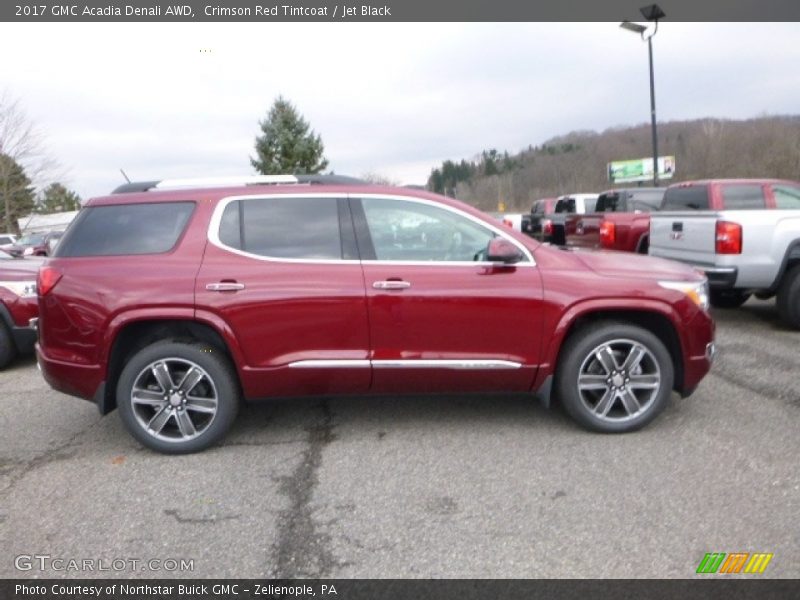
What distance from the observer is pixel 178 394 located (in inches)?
170

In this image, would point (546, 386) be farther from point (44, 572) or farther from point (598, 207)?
point (598, 207)

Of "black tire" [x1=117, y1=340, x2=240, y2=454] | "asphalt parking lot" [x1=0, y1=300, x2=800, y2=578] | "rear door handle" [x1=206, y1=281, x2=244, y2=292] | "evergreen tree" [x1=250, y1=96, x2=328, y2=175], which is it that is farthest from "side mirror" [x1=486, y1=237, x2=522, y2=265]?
"evergreen tree" [x1=250, y1=96, x2=328, y2=175]

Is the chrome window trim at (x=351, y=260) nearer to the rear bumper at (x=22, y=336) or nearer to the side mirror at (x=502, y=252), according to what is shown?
the side mirror at (x=502, y=252)

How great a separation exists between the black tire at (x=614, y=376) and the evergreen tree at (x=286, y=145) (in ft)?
88.8

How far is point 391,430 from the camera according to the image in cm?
467

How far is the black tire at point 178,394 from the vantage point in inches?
167

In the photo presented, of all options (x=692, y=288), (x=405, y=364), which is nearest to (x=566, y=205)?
(x=692, y=288)

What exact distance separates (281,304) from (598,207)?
39.4ft

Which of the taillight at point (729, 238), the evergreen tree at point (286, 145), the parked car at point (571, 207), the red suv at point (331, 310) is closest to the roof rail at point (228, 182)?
the red suv at point (331, 310)

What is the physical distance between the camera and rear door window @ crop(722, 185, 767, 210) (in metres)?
7.87

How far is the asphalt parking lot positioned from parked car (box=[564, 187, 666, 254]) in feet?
18.6

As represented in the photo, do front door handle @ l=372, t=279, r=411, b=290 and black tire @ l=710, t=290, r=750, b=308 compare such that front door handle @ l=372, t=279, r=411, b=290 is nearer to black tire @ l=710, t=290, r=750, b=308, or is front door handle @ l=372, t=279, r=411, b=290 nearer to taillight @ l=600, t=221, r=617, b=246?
black tire @ l=710, t=290, r=750, b=308

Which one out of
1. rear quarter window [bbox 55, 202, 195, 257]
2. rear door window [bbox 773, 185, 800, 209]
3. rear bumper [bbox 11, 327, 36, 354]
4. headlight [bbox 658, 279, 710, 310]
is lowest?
rear bumper [bbox 11, 327, 36, 354]

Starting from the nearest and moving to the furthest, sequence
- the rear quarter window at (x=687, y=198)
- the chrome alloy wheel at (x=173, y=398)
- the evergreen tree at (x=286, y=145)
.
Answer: the chrome alloy wheel at (x=173, y=398)
the rear quarter window at (x=687, y=198)
the evergreen tree at (x=286, y=145)
